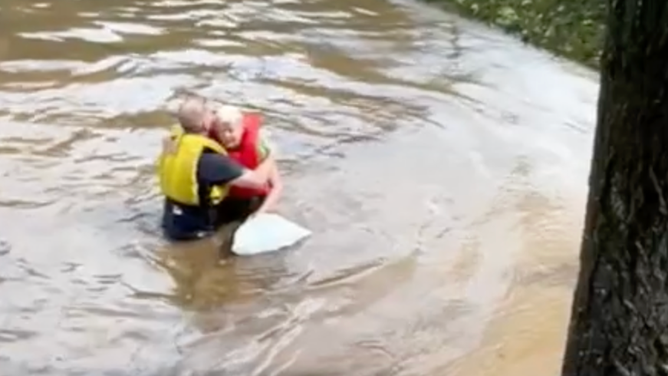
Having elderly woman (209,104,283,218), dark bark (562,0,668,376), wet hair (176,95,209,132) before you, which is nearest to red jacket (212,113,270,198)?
elderly woman (209,104,283,218)

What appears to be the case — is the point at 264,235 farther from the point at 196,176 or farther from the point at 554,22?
the point at 554,22

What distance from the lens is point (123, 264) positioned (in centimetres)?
780

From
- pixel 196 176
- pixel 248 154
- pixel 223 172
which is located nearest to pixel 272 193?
pixel 248 154

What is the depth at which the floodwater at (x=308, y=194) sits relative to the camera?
6.86 metres

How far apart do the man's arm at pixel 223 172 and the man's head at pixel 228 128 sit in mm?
160

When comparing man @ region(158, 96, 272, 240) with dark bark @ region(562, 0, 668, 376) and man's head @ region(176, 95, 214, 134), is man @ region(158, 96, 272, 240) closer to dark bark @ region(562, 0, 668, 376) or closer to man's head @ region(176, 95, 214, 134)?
man's head @ region(176, 95, 214, 134)

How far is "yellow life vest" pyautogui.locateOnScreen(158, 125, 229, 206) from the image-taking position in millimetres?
7860

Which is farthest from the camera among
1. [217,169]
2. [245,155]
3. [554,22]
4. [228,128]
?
[554,22]

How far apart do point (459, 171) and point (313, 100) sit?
1780 millimetres

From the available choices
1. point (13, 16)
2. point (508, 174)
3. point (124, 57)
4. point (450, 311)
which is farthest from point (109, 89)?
point (450, 311)

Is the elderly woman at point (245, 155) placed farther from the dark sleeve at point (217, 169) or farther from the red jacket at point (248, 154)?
the dark sleeve at point (217, 169)

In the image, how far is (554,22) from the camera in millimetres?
12273

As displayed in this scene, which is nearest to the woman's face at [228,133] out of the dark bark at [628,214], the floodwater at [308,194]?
the floodwater at [308,194]

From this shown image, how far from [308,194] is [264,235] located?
862mm
